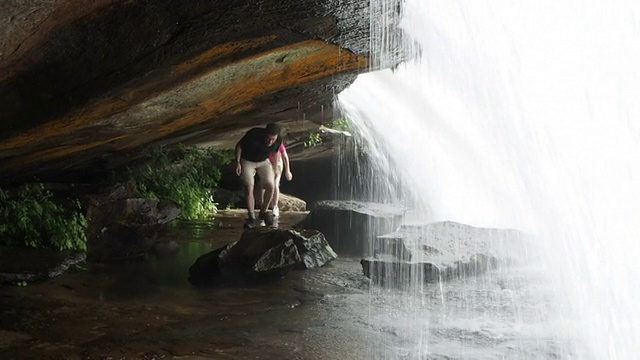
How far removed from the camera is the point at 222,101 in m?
7.03

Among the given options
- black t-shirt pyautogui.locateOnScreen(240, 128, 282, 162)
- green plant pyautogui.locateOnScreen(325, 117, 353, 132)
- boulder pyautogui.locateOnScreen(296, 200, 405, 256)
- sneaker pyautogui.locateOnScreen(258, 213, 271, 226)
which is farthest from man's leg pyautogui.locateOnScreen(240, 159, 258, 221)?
green plant pyautogui.locateOnScreen(325, 117, 353, 132)

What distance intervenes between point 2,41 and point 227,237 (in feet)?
21.7

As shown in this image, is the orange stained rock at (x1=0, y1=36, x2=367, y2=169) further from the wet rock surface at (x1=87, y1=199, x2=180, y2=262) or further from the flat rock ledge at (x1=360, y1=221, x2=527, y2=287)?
the flat rock ledge at (x1=360, y1=221, x2=527, y2=287)

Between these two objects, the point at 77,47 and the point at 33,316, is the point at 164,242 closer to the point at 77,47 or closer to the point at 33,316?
the point at 33,316

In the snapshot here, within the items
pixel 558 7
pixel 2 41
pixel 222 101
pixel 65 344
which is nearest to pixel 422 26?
pixel 558 7

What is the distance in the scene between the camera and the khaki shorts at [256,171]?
10.4 meters

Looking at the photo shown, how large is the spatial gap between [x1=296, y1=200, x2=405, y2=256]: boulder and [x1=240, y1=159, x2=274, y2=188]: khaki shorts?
1.07 metres

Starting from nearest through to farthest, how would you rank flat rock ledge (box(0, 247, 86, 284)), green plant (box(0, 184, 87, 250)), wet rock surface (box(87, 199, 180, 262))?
flat rock ledge (box(0, 247, 86, 284)) → green plant (box(0, 184, 87, 250)) → wet rock surface (box(87, 199, 180, 262))

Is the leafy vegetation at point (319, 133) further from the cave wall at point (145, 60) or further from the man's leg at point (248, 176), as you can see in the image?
the cave wall at point (145, 60)

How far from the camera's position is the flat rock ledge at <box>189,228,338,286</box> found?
673 centimetres

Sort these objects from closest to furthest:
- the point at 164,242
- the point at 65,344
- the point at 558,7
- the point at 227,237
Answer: the point at 65,344 < the point at 558,7 < the point at 164,242 < the point at 227,237

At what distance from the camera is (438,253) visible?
762cm

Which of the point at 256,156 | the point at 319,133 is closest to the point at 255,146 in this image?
the point at 256,156

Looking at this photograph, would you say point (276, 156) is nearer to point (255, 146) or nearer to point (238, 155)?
point (255, 146)
